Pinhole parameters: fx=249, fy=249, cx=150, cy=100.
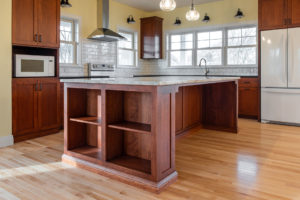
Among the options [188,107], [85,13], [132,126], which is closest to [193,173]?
[132,126]

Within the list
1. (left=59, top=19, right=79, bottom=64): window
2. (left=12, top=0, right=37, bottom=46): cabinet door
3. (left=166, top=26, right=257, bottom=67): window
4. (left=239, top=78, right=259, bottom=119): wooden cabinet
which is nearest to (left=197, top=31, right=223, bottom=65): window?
(left=166, top=26, right=257, bottom=67): window

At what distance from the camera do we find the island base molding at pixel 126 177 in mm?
2133

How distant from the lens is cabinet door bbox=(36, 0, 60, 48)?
153 inches

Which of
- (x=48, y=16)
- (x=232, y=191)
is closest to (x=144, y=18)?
(x=48, y=16)

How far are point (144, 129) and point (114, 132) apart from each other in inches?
17.8

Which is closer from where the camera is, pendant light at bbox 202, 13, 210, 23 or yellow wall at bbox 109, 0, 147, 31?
yellow wall at bbox 109, 0, 147, 31

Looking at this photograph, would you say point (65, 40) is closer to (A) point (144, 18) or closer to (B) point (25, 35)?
(B) point (25, 35)

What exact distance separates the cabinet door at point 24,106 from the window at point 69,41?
1316 mm

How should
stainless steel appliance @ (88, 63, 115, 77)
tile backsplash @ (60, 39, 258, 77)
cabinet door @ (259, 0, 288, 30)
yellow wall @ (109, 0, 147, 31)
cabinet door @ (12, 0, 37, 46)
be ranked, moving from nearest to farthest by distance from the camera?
1. cabinet door @ (12, 0, 37, 46)
2. cabinet door @ (259, 0, 288, 30)
3. tile backsplash @ (60, 39, 258, 77)
4. stainless steel appliance @ (88, 63, 115, 77)
5. yellow wall @ (109, 0, 147, 31)

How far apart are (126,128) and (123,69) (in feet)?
13.6

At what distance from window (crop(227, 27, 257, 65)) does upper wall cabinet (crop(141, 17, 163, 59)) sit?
1.83 meters

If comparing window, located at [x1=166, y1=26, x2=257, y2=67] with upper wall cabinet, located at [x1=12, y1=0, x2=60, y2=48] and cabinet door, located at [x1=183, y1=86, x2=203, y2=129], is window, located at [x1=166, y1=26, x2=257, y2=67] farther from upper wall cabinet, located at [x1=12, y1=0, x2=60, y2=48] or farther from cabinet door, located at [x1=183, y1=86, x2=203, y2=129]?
upper wall cabinet, located at [x1=12, y1=0, x2=60, y2=48]

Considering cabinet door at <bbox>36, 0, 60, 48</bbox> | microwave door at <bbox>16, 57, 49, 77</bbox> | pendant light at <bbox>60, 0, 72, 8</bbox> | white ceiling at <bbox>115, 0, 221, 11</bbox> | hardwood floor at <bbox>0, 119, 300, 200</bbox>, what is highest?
white ceiling at <bbox>115, 0, 221, 11</bbox>

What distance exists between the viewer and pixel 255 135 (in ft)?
13.3
